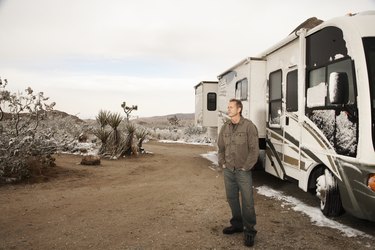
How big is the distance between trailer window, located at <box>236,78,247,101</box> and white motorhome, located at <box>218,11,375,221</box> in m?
0.60

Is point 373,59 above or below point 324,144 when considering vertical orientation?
above

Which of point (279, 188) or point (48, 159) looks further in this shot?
point (48, 159)

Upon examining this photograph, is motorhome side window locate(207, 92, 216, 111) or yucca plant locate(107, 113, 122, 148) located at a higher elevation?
motorhome side window locate(207, 92, 216, 111)

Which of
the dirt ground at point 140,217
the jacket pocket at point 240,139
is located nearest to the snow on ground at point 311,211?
the dirt ground at point 140,217

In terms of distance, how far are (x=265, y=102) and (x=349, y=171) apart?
3.47 metres

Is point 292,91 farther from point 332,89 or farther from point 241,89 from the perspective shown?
point 241,89

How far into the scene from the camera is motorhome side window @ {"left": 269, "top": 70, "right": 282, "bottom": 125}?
7158 millimetres

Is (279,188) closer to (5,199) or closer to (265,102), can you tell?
(265,102)

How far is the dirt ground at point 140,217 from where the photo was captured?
14.8 ft

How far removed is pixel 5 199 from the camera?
263 inches

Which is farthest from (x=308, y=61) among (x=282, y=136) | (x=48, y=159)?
(x=48, y=159)

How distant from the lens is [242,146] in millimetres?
4363

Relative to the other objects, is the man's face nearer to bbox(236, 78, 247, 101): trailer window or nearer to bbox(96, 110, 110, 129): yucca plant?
bbox(236, 78, 247, 101): trailer window

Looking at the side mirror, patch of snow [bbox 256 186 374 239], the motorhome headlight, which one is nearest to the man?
the side mirror
